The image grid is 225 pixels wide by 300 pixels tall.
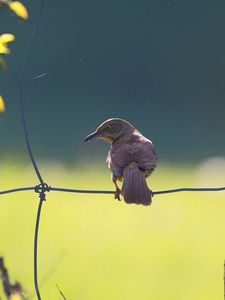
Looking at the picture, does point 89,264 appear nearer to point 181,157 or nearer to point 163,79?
point 181,157

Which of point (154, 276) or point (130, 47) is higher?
point (130, 47)

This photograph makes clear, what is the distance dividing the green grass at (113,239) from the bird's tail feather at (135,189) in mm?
1628

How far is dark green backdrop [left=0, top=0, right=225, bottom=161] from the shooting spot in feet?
47.5

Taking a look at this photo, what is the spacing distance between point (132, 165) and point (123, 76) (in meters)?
9.36

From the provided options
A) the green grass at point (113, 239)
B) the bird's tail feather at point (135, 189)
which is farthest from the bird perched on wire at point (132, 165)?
the green grass at point (113, 239)

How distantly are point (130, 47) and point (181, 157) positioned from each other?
2.27 m

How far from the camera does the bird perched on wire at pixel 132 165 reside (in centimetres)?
561

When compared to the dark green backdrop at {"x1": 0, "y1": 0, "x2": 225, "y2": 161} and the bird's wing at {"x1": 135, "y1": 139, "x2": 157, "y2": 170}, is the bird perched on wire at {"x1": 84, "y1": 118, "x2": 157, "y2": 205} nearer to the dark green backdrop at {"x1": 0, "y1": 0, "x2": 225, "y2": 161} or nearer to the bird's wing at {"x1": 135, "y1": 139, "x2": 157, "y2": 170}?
the bird's wing at {"x1": 135, "y1": 139, "x2": 157, "y2": 170}

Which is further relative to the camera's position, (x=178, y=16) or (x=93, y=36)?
(x=178, y=16)

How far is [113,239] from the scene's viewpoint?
10.1 metres

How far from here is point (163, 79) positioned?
1576 centimetres

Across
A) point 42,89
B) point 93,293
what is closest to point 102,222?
point 93,293

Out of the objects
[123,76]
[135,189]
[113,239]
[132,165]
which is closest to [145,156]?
[132,165]

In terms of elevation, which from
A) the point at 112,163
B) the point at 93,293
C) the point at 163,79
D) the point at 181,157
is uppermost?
the point at 163,79
